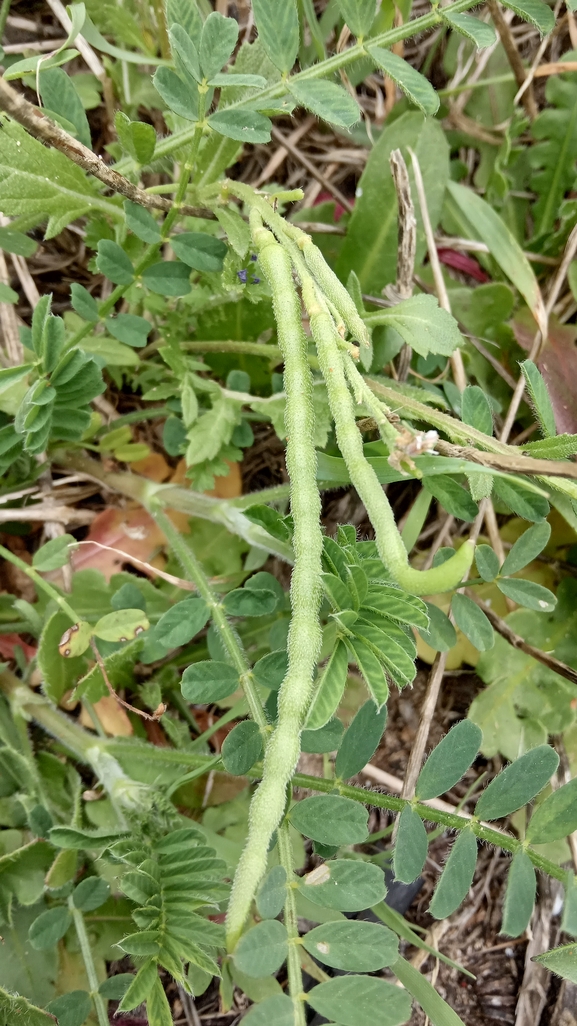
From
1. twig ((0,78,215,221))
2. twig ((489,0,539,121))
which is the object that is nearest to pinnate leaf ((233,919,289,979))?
twig ((0,78,215,221))

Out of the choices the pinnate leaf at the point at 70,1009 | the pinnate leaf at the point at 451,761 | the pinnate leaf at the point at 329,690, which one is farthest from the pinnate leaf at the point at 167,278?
the pinnate leaf at the point at 70,1009

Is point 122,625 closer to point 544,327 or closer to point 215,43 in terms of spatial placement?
point 215,43

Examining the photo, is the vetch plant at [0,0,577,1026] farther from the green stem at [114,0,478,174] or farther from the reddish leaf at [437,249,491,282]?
the reddish leaf at [437,249,491,282]

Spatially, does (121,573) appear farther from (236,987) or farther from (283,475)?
(236,987)

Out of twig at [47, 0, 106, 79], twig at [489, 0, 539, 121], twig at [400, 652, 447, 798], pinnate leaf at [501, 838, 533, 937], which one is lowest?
twig at [400, 652, 447, 798]

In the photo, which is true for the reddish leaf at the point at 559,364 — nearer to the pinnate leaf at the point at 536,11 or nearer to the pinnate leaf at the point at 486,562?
the pinnate leaf at the point at 486,562

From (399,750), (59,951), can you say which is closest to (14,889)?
(59,951)
